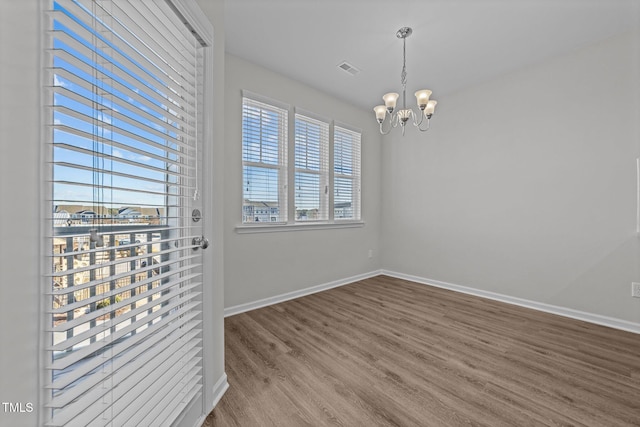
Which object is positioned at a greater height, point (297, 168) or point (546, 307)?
point (297, 168)

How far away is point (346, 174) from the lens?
3.94 meters

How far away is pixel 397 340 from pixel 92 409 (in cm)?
204

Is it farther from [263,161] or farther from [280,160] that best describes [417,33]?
[263,161]

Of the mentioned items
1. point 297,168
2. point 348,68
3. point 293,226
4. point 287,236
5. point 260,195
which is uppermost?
point 348,68

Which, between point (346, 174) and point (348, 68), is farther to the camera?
point (346, 174)

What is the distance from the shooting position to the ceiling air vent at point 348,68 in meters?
2.91

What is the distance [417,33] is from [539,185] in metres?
2.17

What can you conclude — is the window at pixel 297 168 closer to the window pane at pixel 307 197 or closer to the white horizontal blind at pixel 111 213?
the window pane at pixel 307 197

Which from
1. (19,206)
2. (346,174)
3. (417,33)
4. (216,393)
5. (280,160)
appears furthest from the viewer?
(346,174)

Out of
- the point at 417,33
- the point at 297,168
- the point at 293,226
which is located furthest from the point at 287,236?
the point at 417,33

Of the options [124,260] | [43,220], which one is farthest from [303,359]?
[43,220]

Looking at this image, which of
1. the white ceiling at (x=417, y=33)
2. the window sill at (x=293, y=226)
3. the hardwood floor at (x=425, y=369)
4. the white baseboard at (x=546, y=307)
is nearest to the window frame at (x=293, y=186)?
the window sill at (x=293, y=226)

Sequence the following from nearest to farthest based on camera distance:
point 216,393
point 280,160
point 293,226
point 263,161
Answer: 1. point 216,393
2. point 263,161
3. point 280,160
4. point 293,226

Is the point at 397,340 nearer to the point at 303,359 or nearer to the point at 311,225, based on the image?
the point at 303,359
